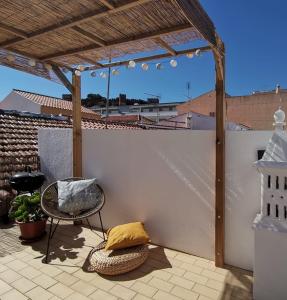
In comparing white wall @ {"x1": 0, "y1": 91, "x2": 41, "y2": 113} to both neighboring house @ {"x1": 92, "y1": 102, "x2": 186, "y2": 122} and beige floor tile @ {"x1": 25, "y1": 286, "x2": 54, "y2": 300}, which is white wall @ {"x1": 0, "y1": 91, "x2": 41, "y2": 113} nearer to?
neighboring house @ {"x1": 92, "y1": 102, "x2": 186, "y2": 122}

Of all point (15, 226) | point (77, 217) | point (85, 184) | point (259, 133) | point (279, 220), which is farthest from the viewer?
point (15, 226)

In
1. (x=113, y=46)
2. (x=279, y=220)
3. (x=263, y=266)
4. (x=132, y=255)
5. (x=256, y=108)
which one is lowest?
(x=132, y=255)

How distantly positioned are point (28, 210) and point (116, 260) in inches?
68.0

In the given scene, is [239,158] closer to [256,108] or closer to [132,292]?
[132,292]

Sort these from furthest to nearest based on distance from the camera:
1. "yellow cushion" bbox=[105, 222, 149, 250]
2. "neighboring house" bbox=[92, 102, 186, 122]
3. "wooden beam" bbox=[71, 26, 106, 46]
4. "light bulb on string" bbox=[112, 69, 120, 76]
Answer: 1. "neighboring house" bbox=[92, 102, 186, 122]
2. "light bulb on string" bbox=[112, 69, 120, 76]
3. "yellow cushion" bbox=[105, 222, 149, 250]
4. "wooden beam" bbox=[71, 26, 106, 46]

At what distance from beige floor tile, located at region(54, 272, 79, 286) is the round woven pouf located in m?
0.23

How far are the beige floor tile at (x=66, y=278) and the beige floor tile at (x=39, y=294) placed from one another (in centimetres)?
22

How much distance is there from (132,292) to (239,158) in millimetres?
1917

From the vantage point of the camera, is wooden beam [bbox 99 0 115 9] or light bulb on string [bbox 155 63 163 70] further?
light bulb on string [bbox 155 63 163 70]

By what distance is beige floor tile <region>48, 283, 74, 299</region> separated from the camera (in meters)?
2.59

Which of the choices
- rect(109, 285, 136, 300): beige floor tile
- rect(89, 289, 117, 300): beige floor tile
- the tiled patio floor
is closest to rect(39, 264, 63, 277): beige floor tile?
the tiled patio floor

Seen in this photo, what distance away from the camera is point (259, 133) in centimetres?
293

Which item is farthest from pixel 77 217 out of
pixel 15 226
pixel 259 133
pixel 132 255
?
pixel 259 133

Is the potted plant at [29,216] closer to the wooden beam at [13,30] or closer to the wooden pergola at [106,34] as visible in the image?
the wooden pergola at [106,34]
